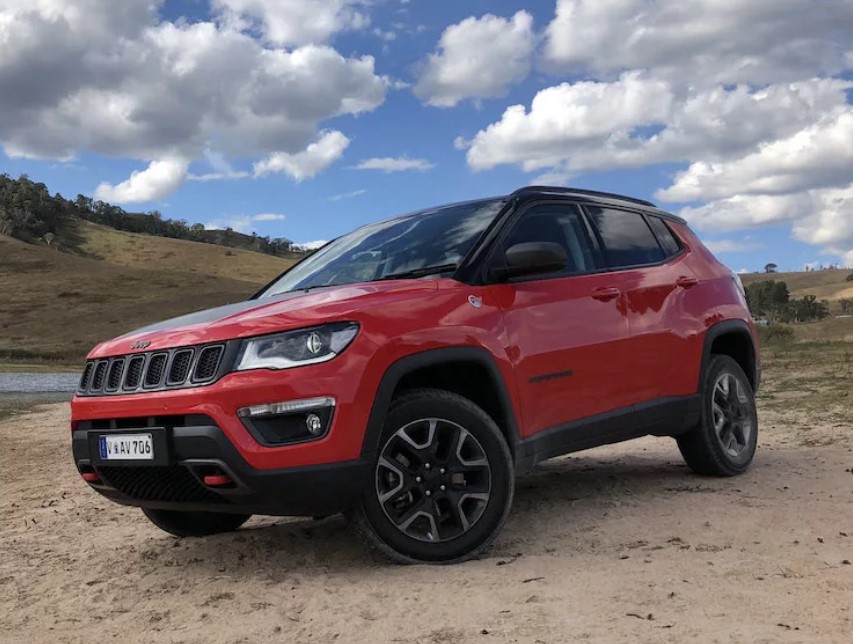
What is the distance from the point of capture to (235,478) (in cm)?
349

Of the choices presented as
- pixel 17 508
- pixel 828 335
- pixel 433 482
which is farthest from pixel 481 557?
pixel 828 335

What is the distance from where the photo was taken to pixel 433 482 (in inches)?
151

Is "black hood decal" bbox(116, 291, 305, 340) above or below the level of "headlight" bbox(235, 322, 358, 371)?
above

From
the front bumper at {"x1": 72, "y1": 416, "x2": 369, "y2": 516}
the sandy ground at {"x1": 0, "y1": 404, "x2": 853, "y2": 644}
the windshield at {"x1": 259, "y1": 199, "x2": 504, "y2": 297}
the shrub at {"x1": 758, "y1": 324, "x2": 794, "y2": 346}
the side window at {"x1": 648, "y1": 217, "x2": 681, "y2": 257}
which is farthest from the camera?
the shrub at {"x1": 758, "y1": 324, "x2": 794, "y2": 346}

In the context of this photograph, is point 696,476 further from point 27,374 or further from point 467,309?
point 27,374

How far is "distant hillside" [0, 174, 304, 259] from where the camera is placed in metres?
90.2

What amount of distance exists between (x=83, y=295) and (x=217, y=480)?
6070 centimetres

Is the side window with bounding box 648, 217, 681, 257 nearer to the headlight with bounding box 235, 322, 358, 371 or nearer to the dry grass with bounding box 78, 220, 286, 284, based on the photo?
the headlight with bounding box 235, 322, 358, 371

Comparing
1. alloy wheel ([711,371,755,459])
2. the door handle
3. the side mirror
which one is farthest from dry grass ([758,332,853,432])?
the side mirror

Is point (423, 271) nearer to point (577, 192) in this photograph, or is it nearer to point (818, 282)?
point (577, 192)

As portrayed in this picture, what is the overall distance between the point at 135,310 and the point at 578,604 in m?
57.1

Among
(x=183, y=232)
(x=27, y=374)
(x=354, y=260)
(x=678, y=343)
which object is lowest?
(x=27, y=374)

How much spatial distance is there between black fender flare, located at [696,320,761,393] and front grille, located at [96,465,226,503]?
333 centimetres

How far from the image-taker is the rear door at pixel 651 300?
5.03 metres
